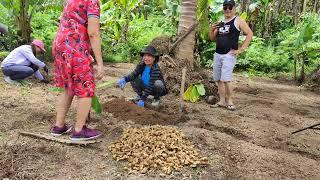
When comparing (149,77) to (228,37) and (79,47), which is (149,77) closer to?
(228,37)

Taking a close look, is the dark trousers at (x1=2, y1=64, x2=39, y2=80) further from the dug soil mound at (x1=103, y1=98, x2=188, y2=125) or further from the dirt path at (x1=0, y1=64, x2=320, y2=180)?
the dug soil mound at (x1=103, y1=98, x2=188, y2=125)

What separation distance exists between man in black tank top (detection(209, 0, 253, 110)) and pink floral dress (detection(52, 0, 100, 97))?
2722mm

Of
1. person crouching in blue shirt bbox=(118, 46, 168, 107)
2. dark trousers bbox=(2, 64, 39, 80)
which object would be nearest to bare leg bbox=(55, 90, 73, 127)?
person crouching in blue shirt bbox=(118, 46, 168, 107)

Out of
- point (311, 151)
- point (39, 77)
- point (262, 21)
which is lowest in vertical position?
point (311, 151)

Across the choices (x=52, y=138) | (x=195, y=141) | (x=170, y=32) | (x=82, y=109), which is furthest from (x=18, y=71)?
(x=170, y=32)

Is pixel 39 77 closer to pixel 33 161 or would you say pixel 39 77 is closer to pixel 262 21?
pixel 33 161

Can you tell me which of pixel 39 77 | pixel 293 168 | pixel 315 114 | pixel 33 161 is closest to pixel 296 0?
pixel 315 114

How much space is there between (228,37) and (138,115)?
6.58 feet

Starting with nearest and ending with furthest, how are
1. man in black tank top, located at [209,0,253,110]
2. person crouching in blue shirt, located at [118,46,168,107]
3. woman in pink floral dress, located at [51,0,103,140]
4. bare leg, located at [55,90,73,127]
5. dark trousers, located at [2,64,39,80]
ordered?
woman in pink floral dress, located at [51,0,103,140] < bare leg, located at [55,90,73,127] < person crouching in blue shirt, located at [118,46,168,107] < man in black tank top, located at [209,0,253,110] < dark trousers, located at [2,64,39,80]

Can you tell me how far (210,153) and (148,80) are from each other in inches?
79.1

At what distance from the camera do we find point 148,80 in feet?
19.1

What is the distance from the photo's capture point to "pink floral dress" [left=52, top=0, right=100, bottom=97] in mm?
3965

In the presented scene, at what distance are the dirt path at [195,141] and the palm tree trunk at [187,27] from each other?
891mm

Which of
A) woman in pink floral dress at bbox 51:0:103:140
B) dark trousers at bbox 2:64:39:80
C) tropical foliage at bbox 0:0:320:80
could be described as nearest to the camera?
woman in pink floral dress at bbox 51:0:103:140
